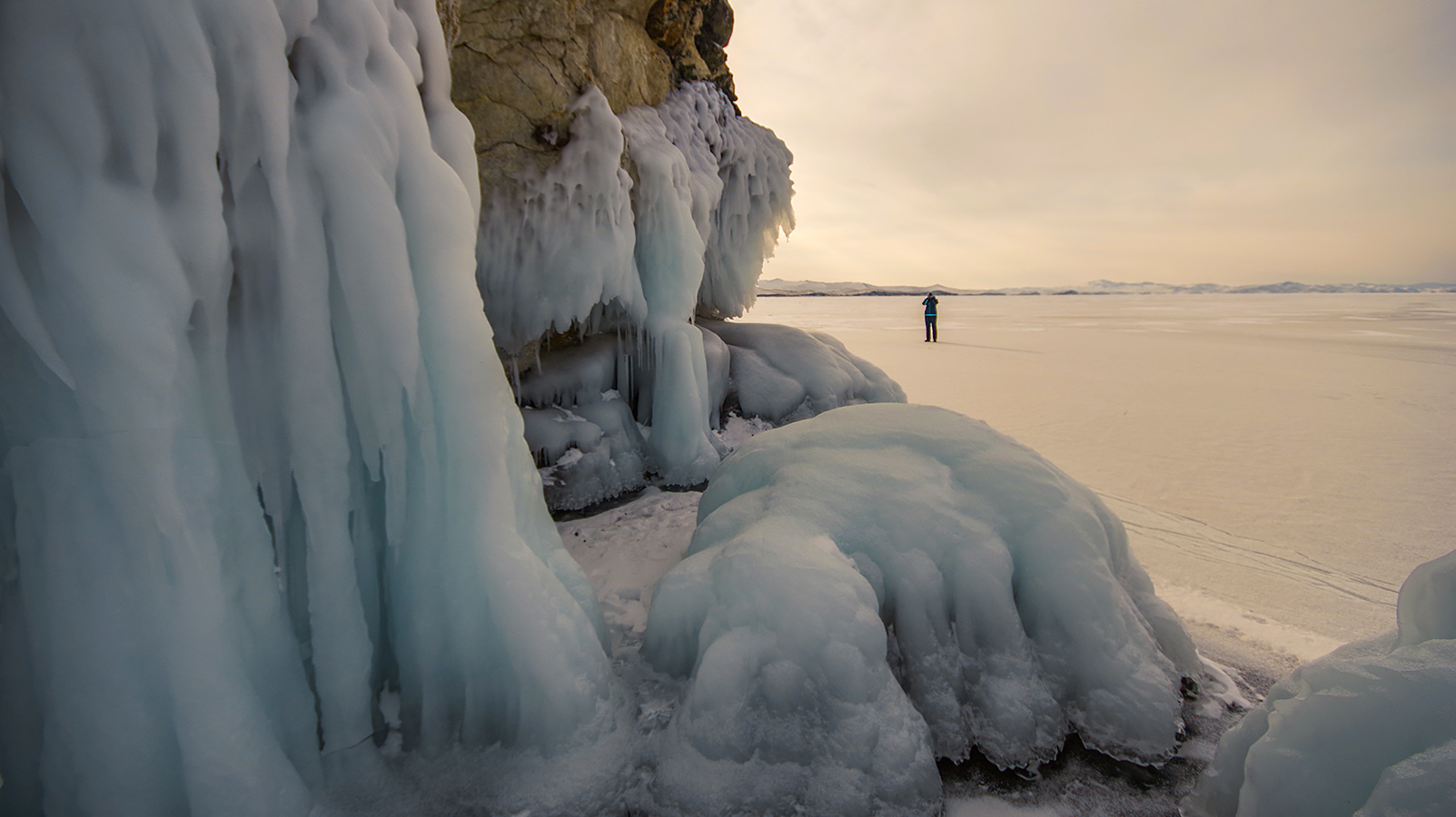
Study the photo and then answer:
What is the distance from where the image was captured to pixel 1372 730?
1.38 meters

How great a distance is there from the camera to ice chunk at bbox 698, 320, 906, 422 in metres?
5.88

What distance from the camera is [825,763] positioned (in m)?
1.84

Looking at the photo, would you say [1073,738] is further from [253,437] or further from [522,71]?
[522,71]

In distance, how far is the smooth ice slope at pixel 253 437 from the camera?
4.53 feet

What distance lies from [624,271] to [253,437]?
3155 millimetres

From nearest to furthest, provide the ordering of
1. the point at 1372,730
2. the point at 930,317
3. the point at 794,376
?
the point at 1372,730
the point at 794,376
the point at 930,317

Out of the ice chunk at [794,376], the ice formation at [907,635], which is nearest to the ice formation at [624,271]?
the ice chunk at [794,376]

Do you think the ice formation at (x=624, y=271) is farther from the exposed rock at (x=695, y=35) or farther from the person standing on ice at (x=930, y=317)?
the person standing on ice at (x=930, y=317)

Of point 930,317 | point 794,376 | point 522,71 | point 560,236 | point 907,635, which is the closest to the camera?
point 907,635

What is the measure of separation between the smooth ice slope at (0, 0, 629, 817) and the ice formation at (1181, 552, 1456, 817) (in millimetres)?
1919

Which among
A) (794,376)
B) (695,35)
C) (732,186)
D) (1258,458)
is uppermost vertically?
(695,35)

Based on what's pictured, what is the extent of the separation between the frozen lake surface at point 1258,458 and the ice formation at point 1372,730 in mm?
1267

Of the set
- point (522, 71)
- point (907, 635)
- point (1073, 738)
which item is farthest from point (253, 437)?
point (522, 71)

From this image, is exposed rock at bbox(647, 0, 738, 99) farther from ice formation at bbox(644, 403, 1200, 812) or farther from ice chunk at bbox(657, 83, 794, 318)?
ice formation at bbox(644, 403, 1200, 812)
